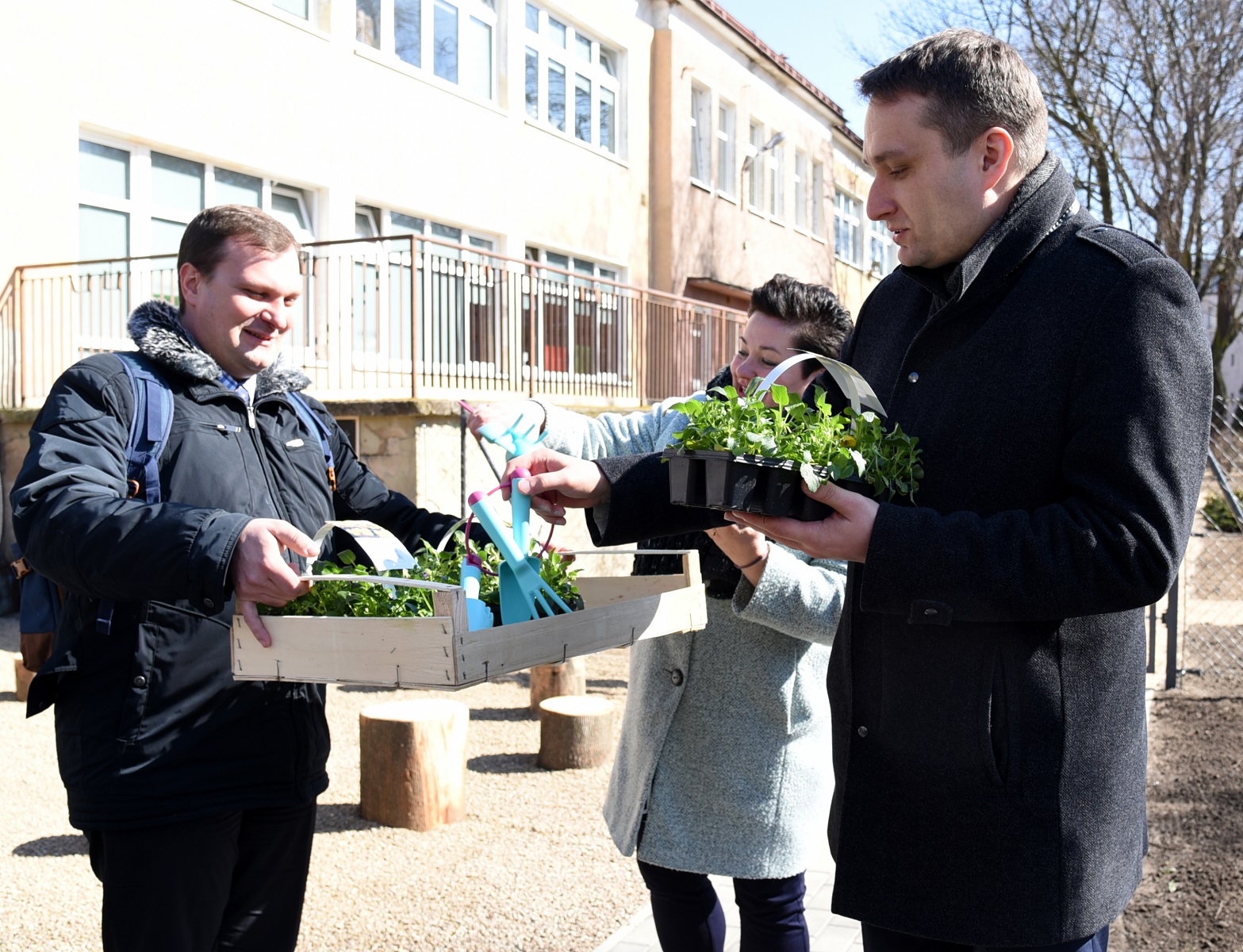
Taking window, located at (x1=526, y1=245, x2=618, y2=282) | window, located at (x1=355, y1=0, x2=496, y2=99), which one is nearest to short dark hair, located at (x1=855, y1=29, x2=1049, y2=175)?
window, located at (x1=355, y1=0, x2=496, y2=99)

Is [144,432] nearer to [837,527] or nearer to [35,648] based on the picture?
[35,648]

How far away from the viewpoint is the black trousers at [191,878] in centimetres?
257

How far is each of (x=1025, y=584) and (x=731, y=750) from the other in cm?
138

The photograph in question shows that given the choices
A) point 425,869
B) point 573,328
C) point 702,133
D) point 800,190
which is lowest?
point 425,869

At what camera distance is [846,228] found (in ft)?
99.3

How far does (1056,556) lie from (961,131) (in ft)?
2.34

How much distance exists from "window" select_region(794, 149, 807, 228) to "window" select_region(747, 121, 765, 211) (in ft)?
7.28

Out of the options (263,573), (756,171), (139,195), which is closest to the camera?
(263,573)

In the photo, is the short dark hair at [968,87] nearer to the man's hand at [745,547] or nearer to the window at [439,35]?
the man's hand at [745,547]

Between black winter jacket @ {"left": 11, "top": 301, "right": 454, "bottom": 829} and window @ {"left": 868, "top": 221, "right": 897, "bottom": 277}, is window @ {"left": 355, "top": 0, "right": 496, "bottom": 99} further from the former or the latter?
window @ {"left": 868, "top": 221, "right": 897, "bottom": 277}

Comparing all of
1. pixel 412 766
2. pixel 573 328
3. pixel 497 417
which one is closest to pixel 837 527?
pixel 497 417

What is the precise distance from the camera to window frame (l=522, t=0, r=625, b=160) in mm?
17016

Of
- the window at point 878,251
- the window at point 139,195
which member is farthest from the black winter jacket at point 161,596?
the window at point 878,251

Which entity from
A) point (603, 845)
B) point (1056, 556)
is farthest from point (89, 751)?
point (603, 845)
